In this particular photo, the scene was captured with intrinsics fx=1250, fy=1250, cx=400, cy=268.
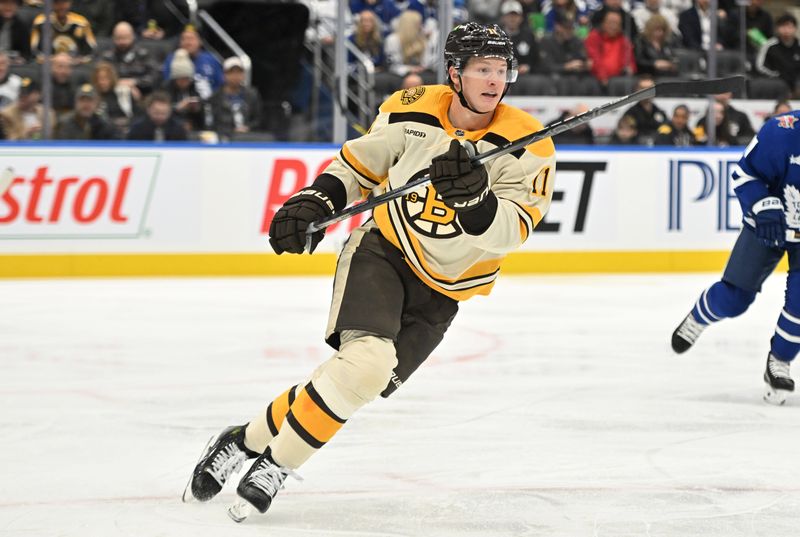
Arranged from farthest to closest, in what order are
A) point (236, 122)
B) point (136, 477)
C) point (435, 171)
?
Result: point (236, 122), point (136, 477), point (435, 171)

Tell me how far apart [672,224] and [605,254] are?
54 centimetres

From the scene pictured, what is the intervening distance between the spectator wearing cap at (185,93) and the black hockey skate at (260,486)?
6.13 meters

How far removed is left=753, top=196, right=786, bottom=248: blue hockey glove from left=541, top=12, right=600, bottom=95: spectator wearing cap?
5.07 metres

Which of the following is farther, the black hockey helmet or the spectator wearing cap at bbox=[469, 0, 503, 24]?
the spectator wearing cap at bbox=[469, 0, 503, 24]

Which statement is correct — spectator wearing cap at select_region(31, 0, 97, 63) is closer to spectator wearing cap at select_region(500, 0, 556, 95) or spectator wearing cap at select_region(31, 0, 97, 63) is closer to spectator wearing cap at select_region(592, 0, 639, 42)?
spectator wearing cap at select_region(500, 0, 556, 95)

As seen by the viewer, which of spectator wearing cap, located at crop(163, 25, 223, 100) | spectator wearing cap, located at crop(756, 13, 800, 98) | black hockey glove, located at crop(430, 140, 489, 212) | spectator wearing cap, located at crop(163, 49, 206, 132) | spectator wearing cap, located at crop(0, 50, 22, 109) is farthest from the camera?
spectator wearing cap, located at crop(756, 13, 800, 98)

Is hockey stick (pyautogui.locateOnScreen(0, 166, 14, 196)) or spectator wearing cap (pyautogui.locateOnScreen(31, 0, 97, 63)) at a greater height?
spectator wearing cap (pyautogui.locateOnScreen(31, 0, 97, 63))

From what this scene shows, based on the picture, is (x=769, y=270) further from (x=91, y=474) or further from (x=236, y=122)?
(x=236, y=122)

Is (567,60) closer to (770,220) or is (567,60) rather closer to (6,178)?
(6,178)

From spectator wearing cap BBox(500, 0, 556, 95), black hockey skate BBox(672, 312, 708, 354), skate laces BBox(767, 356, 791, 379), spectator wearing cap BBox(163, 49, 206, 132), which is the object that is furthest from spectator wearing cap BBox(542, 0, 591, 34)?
skate laces BBox(767, 356, 791, 379)

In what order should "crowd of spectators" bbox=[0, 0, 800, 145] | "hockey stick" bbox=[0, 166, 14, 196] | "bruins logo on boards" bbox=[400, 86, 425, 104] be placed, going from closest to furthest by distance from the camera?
"bruins logo on boards" bbox=[400, 86, 425, 104] → "hockey stick" bbox=[0, 166, 14, 196] → "crowd of spectators" bbox=[0, 0, 800, 145]

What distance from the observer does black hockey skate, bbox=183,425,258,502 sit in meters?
2.73

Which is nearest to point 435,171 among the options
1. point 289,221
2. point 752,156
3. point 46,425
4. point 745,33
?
point 289,221

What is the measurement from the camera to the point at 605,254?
8.87 meters
